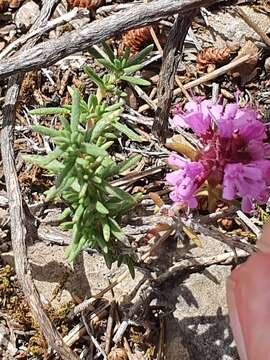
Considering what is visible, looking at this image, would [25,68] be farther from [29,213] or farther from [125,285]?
[125,285]

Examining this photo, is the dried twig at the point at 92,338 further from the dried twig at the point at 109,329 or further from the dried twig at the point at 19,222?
the dried twig at the point at 19,222

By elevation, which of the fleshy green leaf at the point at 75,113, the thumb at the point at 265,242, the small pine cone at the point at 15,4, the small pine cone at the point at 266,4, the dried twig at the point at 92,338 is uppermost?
the small pine cone at the point at 15,4

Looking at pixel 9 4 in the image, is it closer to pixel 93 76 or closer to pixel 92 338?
pixel 93 76

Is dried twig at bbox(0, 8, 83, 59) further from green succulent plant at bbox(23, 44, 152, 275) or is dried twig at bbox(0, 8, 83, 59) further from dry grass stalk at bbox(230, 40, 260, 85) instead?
A: dry grass stalk at bbox(230, 40, 260, 85)

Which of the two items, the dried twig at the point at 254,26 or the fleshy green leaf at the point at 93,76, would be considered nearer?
the fleshy green leaf at the point at 93,76

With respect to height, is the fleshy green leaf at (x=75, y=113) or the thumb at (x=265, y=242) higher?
the fleshy green leaf at (x=75, y=113)

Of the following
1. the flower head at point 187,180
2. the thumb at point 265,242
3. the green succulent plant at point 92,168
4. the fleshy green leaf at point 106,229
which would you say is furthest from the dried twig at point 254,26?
the thumb at point 265,242

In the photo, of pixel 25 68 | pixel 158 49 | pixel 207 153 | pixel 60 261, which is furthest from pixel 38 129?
pixel 158 49
